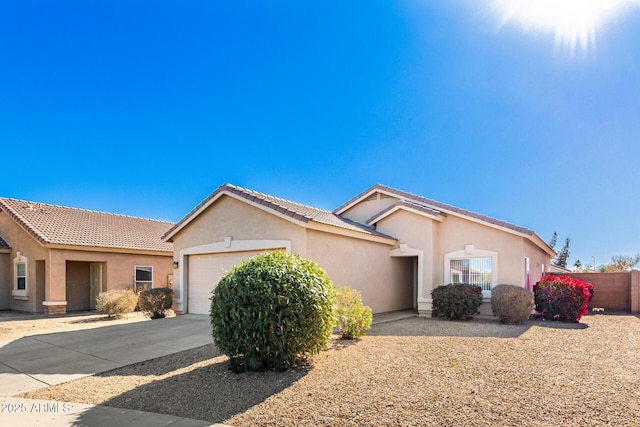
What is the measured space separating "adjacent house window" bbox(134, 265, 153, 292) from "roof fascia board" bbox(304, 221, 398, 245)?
12283 millimetres

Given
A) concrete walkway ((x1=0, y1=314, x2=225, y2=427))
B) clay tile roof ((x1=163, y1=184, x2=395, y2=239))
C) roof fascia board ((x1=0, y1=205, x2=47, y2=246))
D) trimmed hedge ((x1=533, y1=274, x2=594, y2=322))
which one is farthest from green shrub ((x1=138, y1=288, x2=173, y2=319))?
trimmed hedge ((x1=533, y1=274, x2=594, y2=322))

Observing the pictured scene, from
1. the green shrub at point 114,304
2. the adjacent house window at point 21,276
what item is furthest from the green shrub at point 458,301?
the adjacent house window at point 21,276

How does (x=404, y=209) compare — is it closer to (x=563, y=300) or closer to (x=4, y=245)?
(x=563, y=300)

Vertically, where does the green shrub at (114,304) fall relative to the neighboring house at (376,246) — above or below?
below

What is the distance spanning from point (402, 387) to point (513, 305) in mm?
8696

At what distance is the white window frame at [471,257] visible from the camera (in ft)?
47.4

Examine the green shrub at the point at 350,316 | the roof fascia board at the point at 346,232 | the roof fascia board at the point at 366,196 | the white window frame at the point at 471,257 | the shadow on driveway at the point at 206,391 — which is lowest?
the shadow on driveway at the point at 206,391

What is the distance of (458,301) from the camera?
44.2 ft

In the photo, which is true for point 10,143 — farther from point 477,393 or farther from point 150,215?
point 477,393

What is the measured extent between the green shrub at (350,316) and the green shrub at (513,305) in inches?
234

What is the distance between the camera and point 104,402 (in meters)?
Answer: 5.76

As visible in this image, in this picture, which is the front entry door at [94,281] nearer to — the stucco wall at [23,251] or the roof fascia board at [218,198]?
the stucco wall at [23,251]

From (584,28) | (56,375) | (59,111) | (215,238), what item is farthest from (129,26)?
(584,28)

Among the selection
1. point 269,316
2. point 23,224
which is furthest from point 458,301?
point 23,224
